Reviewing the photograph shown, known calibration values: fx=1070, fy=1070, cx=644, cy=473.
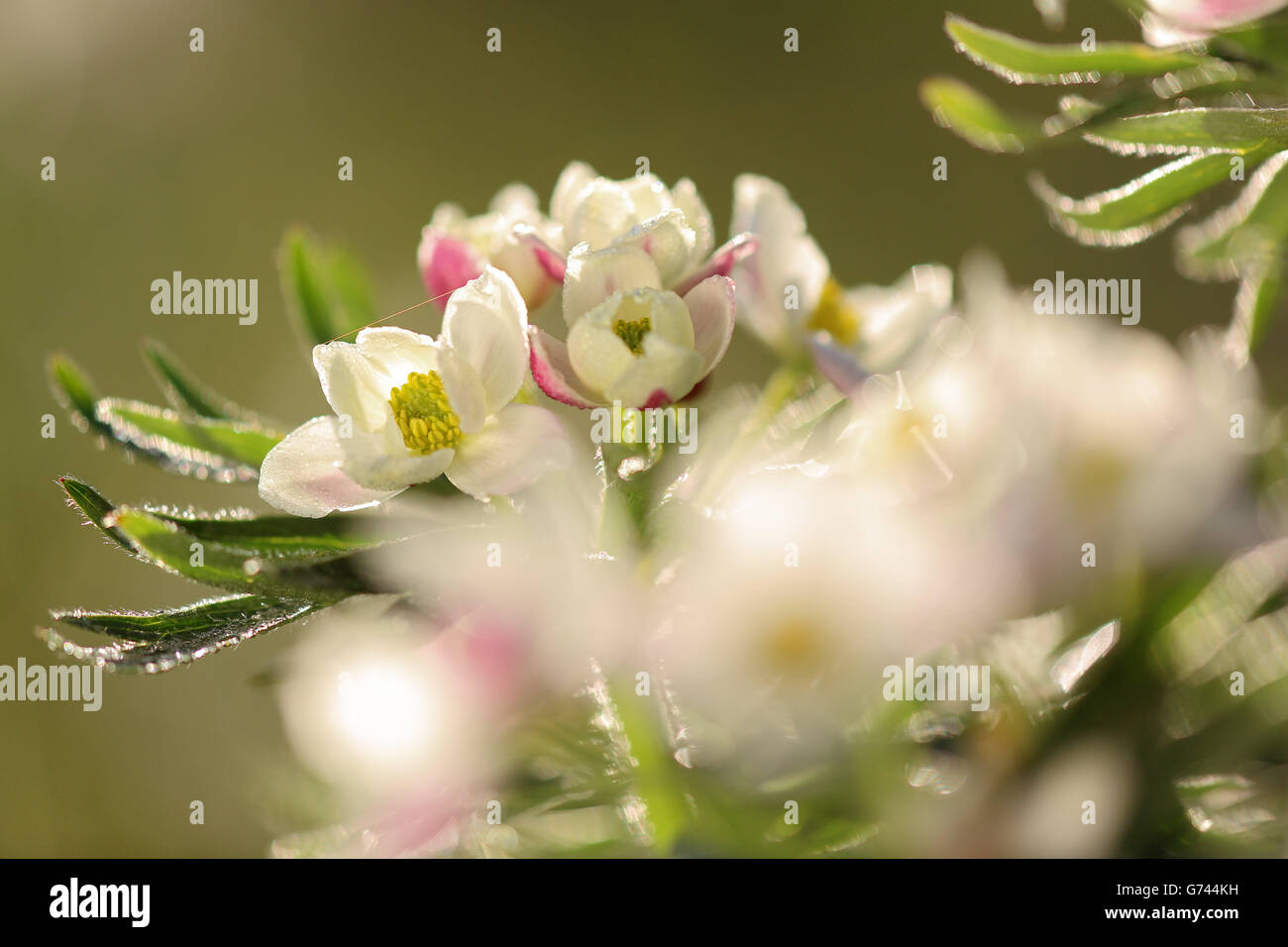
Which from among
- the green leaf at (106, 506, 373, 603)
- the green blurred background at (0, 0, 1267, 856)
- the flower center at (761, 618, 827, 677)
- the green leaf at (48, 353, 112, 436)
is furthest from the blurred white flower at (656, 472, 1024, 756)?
the green blurred background at (0, 0, 1267, 856)

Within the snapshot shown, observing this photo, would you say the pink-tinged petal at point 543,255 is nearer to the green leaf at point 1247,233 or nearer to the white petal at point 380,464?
the white petal at point 380,464

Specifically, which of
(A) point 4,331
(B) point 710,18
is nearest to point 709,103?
(B) point 710,18

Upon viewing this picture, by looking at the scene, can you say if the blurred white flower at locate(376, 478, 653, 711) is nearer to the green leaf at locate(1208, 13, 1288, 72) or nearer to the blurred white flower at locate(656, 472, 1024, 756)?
the blurred white flower at locate(656, 472, 1024, 756)

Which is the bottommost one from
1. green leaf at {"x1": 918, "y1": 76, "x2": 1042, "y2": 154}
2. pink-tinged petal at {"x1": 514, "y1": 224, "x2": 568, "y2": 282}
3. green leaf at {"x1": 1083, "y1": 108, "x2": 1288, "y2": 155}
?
pink-tinged petal at {"x1": 514, "y1": 224, "x2": 568, "y2": 282}

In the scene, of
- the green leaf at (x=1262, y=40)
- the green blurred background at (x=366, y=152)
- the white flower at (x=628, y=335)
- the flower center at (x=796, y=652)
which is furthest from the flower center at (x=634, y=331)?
the green blurred background at (x=366, y=152)
